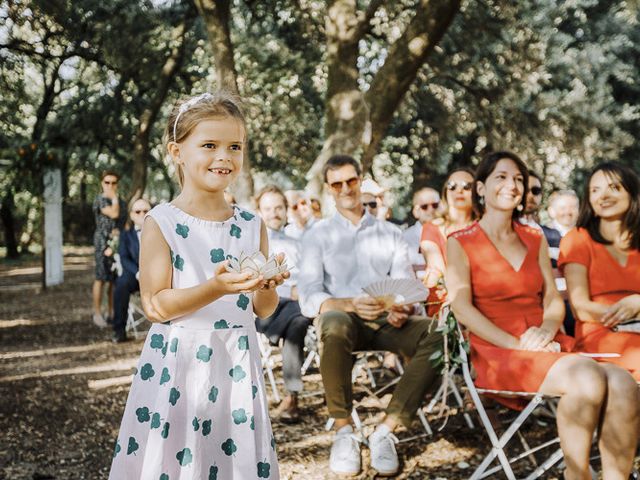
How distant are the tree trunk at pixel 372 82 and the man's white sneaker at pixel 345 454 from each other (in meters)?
5.05

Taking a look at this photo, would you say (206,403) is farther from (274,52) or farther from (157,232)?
(274,52)

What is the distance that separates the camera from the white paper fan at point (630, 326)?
12.1ft

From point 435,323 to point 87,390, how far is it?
3601 millimetres

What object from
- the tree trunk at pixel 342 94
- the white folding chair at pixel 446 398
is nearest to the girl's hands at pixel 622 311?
the white folding chair at pixel 446 398

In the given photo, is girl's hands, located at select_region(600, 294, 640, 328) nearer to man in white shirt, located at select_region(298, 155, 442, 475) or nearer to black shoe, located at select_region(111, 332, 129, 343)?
man in white shirt, located at select_region(298, 155, 442, 475)

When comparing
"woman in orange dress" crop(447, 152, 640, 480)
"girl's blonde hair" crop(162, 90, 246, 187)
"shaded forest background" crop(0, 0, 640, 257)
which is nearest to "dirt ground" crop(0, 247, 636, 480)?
"woman in orange dress" crop(447, 152, 640, 480)

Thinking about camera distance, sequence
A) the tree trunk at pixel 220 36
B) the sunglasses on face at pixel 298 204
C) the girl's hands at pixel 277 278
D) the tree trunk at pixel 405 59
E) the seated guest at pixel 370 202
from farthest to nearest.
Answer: the tree trunk at pixel 220 36, the tree trunk at pixel 405 59, the sunglasses on face at pixel 298 204, the seated guest at pixel 370 202, the girl's hands at pixel 277 278

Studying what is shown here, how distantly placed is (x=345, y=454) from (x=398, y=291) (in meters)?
1.05

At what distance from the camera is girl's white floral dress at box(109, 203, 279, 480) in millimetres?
2283

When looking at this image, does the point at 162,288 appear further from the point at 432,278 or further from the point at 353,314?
the point at 432,278

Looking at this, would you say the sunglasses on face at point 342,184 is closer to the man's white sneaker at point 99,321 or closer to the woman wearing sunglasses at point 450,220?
the woman wearing sunglasses at point 450,220

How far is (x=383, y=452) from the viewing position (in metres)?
4.00

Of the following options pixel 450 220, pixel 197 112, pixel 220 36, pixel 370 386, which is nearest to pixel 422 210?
pixel 450 220

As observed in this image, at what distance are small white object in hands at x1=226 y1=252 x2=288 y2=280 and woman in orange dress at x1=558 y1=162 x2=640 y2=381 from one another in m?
2.42
